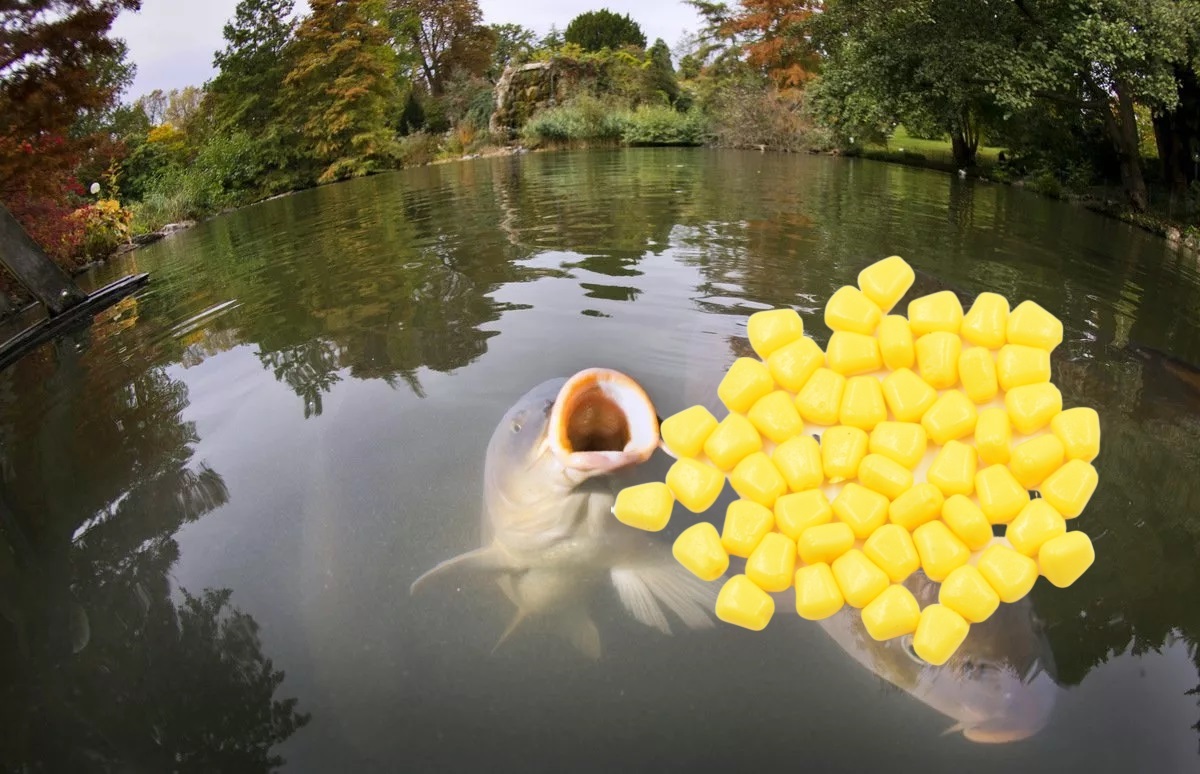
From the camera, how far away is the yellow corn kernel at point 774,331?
1615 mm

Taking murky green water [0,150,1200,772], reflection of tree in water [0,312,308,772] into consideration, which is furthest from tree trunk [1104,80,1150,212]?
reflection of tree in water [0,312,308,772]

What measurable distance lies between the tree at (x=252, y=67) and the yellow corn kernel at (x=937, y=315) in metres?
25.0

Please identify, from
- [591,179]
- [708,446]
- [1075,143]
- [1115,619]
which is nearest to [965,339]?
[708,446]

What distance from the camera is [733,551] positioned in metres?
1.51

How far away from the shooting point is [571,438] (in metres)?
1.60

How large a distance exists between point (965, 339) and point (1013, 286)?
420 centimetres

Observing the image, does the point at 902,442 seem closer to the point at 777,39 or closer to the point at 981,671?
the point at 981,671

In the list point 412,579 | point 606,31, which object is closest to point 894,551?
point 412,579

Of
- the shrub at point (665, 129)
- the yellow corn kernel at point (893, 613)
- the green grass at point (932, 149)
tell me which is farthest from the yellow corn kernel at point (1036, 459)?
the shrub at point (665, 129)

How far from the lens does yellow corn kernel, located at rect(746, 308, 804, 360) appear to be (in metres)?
1.62

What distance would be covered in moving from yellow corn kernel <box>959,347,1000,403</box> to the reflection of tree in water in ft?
5.20

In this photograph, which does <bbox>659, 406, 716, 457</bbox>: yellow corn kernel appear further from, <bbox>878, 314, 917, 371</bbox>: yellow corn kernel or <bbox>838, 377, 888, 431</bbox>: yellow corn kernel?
<bbox>878, 314, 917, 371</bbox>: yellow corn kernel

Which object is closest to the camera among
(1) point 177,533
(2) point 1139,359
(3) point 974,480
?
(3) point 974,480

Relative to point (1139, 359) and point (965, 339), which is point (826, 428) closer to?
point (965, 339)
